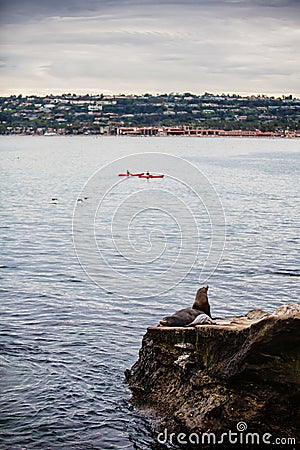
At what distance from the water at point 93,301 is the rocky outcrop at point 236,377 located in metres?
0.87

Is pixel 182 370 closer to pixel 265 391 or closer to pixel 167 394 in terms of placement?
pixel 167 394

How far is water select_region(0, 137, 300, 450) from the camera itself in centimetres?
1347

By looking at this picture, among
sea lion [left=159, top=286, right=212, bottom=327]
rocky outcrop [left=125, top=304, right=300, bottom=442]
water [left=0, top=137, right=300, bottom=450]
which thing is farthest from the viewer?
sea lion [left=159, top=286, right=212, bottom=327]

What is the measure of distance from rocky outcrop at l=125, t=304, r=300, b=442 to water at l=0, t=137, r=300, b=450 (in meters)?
0.87

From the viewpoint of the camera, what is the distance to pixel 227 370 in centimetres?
1200

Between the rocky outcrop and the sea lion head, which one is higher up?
the sea lion head

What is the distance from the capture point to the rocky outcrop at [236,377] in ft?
38.1

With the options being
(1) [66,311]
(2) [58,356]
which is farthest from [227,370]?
(1) [66,311]

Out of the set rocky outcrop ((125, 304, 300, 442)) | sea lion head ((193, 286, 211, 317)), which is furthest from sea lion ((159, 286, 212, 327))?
rocky outcrop ((125, 304, 300, 442))

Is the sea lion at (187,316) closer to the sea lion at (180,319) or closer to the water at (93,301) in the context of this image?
the sea lion at (180,319)

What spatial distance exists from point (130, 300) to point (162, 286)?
238 centimetres

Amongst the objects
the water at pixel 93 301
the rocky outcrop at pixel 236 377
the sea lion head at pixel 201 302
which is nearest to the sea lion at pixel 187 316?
the sea lion head at pixel 201 302

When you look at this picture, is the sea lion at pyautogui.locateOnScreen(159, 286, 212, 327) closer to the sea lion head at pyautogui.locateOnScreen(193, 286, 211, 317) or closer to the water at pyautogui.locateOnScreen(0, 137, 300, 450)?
the sea lion head at pyautogui.locateOnScreen(193, 286, 211, 317)

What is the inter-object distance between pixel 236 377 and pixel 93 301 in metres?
10.6
